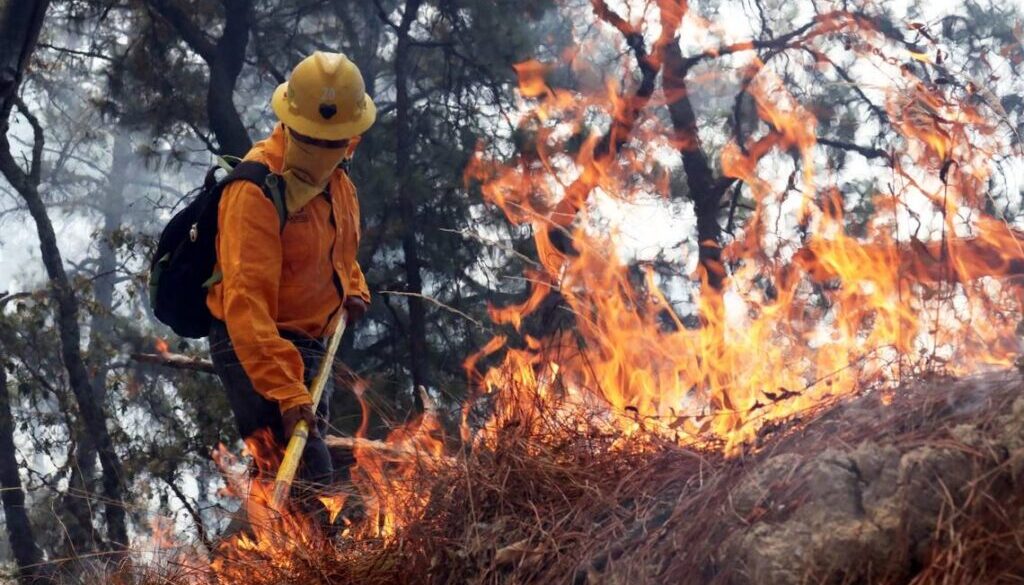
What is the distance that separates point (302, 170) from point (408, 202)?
19.0 ft

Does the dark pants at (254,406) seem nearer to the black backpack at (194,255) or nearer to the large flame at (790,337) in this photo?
the black backpack at (194,255)

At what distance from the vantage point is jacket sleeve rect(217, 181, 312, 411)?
14.2 feet

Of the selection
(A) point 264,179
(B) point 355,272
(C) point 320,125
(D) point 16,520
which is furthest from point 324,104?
(D) point 16,520

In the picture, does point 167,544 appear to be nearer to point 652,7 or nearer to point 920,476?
point 920,476

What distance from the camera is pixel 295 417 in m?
4.34

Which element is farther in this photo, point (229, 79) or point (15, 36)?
point (229, 79)

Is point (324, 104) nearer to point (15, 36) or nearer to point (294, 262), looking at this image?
point (294, 262)

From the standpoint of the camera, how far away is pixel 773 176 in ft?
32.0

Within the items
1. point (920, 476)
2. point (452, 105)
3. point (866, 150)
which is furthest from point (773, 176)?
point (920, 476)

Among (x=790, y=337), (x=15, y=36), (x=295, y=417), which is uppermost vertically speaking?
(x=15, y=36)

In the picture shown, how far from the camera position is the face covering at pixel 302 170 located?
4.64 m

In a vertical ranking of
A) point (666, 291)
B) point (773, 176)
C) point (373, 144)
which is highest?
point (373, 144)

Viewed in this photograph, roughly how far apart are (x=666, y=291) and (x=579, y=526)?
789cm

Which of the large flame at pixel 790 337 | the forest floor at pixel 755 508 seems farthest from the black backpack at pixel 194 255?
the forest floor at pixel 755 508
